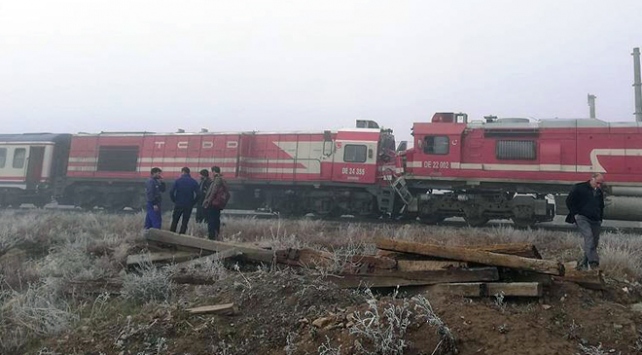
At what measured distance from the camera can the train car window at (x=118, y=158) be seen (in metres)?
18.2

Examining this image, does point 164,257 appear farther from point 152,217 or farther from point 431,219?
point 431,219

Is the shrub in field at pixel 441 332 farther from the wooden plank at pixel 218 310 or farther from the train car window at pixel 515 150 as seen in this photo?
the train car window at pixel 515 150

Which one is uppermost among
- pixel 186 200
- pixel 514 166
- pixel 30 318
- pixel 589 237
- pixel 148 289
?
pixel 514 166

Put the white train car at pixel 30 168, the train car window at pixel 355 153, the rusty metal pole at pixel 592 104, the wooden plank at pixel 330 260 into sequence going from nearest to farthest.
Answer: the wooden plank at pixel 330 260
the train car window at pixel 355 153
the white train car at pixel 30 168
the rusty metal pole at pixel 592 104

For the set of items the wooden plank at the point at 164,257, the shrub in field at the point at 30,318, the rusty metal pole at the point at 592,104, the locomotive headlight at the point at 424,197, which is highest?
the rusty metal pole at the point at 592,104

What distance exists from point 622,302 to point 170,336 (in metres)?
4.72

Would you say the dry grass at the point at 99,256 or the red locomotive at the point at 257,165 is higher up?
the red locomotive at the point at 257,165

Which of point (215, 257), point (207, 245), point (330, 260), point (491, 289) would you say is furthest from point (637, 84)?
point (215, 257)

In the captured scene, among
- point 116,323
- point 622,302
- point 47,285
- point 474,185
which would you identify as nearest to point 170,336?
point 116,323

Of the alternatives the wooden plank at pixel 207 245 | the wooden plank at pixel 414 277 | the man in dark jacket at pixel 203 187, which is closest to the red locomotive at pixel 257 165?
the man in dark jacket at pixel 203 187

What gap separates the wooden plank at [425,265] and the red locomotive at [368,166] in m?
8.60

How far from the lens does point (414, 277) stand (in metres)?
4.93

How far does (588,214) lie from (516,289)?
10.3ft

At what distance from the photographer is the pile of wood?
15.3ft
